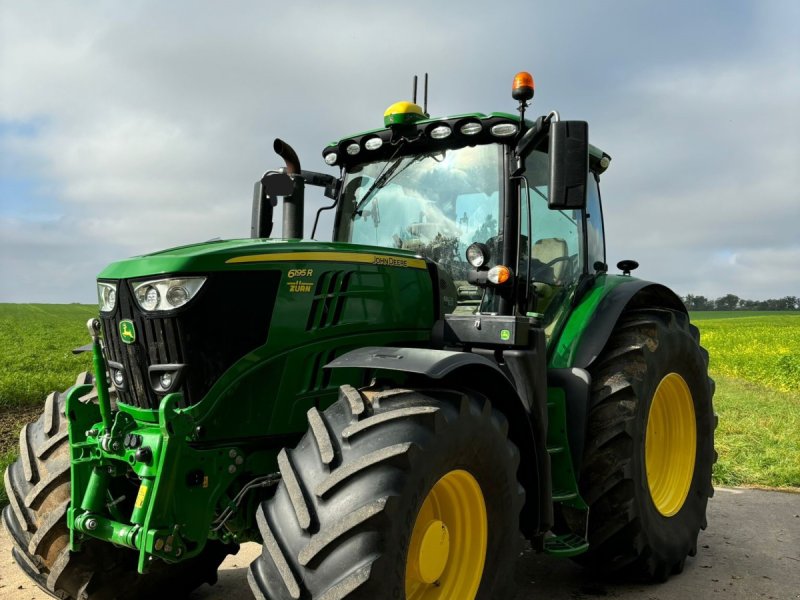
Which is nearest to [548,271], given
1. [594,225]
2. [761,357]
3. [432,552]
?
[594,225]

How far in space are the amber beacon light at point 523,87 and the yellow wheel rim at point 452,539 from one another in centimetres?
195

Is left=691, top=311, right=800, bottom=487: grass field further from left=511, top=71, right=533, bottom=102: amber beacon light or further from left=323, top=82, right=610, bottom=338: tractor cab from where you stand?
left=511, top=71, right=533, bottom=102: amber beacon light

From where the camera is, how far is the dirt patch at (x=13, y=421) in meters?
8.23

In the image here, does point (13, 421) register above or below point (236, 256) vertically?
below

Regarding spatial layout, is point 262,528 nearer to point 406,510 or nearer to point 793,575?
point 406,510

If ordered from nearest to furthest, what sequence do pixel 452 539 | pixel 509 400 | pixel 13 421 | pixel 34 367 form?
1. pixel 452 539
2. pixel 509 400
3. pixel 13 421
4. pixel 34 367

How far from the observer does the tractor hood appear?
2.96 m

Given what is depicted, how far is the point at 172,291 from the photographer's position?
9.64 feet

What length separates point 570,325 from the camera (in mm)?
4344

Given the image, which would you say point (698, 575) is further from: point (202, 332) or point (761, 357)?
point (761, 357)

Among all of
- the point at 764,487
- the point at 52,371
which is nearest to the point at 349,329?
the point at 764,487

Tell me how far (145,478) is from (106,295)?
90cm

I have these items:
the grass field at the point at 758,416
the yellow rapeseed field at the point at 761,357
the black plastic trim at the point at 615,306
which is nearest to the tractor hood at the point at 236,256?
the black plastic trim at the point at 615,306

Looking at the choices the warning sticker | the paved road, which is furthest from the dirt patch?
the warning sticker
